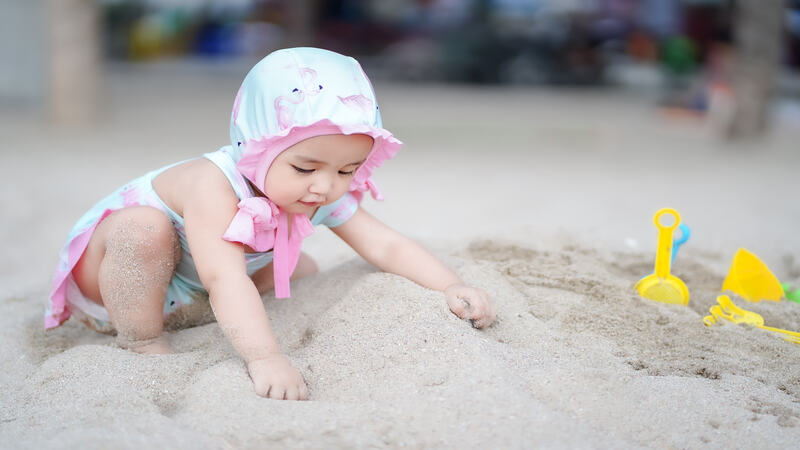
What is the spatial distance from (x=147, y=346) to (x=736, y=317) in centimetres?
145

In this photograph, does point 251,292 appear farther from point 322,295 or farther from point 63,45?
point 63,45

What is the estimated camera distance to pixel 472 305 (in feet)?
5.89

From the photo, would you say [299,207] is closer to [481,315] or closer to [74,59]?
[481,315]

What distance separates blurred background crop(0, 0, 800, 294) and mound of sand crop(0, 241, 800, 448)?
2.23ft

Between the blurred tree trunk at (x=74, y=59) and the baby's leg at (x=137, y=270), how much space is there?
4601 millimetres

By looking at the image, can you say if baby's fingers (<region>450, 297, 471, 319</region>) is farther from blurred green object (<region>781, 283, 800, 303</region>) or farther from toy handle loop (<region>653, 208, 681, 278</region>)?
→ blurred green object (<region>781, 283, 800, 303</region>)

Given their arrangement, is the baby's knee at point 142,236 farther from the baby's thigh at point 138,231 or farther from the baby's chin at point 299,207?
the baby's chin at point 299,207

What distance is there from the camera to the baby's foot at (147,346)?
6.01 ft

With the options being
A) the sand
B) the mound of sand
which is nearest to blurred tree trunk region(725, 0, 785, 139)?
the sand

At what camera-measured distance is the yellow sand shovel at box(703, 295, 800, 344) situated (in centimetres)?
192

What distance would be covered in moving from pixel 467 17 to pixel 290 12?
2765 mm

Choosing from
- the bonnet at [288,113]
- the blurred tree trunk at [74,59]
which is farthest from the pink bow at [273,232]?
the blurred tree trunk at [74,59]

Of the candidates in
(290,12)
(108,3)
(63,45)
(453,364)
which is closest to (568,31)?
(290,12)

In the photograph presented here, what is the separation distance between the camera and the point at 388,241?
6.60 feet
